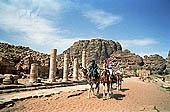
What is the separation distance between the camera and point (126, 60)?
9931cm

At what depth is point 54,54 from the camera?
70.7 feet

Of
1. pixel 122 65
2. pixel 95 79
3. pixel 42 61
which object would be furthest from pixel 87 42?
pixel 95 79

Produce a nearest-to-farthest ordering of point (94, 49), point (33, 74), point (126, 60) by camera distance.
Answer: point (33, 74) < point (126, 60) < point (94, 49)

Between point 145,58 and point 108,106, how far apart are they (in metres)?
103

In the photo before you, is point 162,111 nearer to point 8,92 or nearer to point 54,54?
point 8,92

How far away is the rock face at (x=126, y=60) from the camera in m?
94.5

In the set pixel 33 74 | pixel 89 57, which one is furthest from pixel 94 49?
pixel 33 74

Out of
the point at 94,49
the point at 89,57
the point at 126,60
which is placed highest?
the point at 94,49

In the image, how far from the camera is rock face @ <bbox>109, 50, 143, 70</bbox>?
94.5m

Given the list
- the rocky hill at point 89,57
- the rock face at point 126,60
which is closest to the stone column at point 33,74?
the rocky hill at point 89,57

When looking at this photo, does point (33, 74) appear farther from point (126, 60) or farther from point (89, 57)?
point (89, 57)

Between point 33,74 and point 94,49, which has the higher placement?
point 94,49

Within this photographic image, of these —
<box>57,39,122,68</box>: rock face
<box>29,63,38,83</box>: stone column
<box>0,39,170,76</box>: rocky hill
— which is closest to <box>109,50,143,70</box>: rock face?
<box>0,39,170,76</box>: rocky hill

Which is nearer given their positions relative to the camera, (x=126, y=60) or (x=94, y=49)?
(x=126, y=60)
